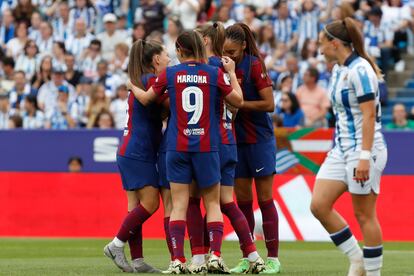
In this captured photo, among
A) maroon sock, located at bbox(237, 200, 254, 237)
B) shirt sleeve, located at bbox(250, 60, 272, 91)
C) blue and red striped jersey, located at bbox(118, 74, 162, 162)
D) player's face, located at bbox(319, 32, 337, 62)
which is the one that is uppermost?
player's face, located at bbox(319, 32, 337, 62)

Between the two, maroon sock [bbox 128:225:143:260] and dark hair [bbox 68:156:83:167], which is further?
dark hair [bbox 68:156:83:167]

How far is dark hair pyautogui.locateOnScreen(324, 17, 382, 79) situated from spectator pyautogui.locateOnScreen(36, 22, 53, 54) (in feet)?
53.3

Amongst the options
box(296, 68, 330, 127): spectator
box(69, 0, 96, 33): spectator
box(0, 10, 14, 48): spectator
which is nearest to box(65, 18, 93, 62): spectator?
box(69, 0, 96, 33): spectator

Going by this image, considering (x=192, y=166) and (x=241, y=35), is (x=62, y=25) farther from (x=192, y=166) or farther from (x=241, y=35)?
(x=192, y=166)

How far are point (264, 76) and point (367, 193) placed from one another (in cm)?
257

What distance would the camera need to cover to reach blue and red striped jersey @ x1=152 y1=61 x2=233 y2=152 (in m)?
11.3

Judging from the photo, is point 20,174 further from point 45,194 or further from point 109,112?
point 109,112

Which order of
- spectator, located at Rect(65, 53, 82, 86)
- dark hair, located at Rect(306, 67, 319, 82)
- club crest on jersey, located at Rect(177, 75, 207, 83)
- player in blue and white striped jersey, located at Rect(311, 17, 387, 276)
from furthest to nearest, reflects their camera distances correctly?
spectator, located at Rect(65, 53, 82, 86) < dark hair, located at Rect(306, 67, 319, 82) < club crest on jersey, located at Rect(177, 75, 207, 83) < player in blue and white striped jersey, located at Rect(311, 17, 387, 276)

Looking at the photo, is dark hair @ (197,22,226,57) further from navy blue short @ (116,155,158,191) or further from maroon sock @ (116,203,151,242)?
maroon sock @ (116,203,151,242)

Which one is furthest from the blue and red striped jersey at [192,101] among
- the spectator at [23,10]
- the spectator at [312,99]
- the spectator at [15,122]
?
the spectator at [23,10]

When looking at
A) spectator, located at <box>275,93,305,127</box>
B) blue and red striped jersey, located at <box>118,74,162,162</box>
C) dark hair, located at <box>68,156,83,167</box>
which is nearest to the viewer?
blue and red striped jersey, located at <box>118,74,162,162</box>

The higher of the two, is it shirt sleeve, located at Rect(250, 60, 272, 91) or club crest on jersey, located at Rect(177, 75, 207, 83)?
club crest on jersey, located at Rect(177, 75, 207, 83)

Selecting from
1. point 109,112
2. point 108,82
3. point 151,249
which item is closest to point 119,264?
point 151,249

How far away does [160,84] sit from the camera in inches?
450
